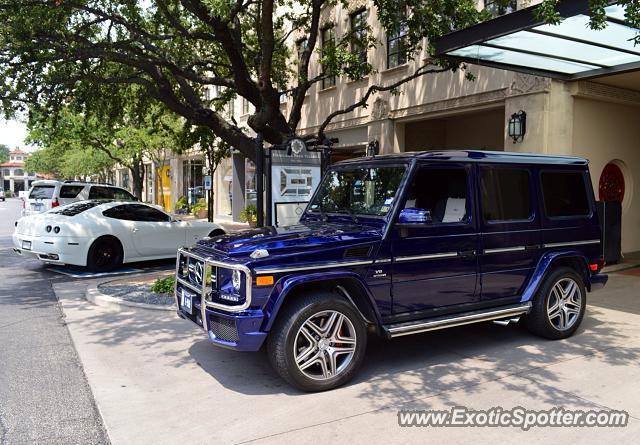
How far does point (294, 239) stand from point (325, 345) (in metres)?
0.94

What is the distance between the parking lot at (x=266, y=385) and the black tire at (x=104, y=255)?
11.5 feet

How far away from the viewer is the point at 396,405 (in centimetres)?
434

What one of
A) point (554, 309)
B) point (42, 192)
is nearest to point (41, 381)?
point (554, 309)

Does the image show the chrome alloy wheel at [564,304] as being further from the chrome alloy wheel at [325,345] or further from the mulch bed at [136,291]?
the mulch bed at [136,291]

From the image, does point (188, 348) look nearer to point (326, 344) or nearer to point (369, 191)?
point (326, 344)

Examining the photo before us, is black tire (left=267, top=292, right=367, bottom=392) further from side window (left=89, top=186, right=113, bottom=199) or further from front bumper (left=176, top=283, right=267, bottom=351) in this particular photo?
side window (left=89, top=186, right=113, bottom=199)

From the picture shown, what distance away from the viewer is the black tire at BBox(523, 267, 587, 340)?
5.89m

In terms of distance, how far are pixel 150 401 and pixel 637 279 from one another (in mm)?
8931

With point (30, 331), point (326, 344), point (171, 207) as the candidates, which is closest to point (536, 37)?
point (326, 344)

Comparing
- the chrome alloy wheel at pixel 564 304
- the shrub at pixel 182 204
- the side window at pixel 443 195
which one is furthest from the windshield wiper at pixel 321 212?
the shrub at pixel 182 204

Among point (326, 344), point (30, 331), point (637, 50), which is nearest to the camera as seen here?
point (326, 344)

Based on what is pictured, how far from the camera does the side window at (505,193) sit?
557cm

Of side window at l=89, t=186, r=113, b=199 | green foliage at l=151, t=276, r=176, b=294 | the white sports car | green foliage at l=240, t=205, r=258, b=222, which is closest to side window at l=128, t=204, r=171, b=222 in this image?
the white sports car

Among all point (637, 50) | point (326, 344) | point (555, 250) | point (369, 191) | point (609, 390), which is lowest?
point (609, 390)
